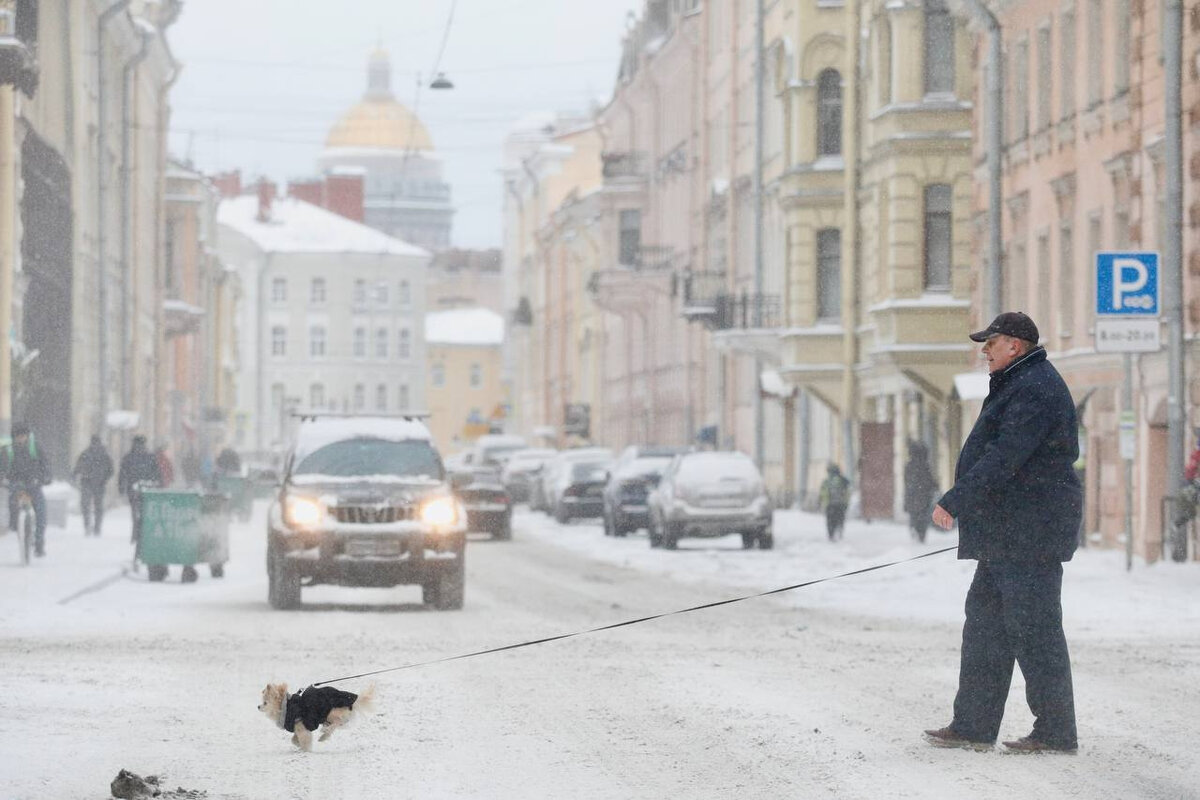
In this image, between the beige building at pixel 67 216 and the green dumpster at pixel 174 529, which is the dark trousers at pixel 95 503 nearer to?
the beige building at pixel 67 216

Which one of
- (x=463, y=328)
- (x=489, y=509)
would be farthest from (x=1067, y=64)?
(x=463, y=328)

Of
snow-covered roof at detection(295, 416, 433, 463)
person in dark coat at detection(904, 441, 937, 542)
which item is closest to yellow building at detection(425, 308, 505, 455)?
person in dark coat at detection(904, 441, 937, 542)

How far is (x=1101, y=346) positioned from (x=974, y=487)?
551 inches

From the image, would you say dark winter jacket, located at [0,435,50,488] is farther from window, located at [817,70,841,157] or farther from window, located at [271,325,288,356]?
window, located at [271,325,288,356]

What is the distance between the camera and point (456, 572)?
860 inches

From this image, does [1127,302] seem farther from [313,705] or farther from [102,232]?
[102,232]

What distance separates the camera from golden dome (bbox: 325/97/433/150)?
197250 mm

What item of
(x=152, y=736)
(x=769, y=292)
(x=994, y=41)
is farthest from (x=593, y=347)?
(x=152, y=736)

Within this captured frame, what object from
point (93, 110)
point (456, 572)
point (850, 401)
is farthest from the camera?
point (93, 110)

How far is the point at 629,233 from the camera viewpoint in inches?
3221

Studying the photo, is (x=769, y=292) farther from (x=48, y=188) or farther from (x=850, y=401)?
(x=48, y=188)

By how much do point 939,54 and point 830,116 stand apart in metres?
6.64

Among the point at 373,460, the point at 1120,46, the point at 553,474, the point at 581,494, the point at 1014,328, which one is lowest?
the point at 581,494

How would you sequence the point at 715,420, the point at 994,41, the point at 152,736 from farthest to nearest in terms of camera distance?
the point at 715,420 < the point at 994,41 < the point at 152,736
